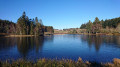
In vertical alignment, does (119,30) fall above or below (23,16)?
below

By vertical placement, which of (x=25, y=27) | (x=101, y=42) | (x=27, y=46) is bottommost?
(x=101, y=42)

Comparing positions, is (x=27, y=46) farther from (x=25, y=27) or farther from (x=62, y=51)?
(x=25, y=27)

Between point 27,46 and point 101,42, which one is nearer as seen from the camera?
point 27,46

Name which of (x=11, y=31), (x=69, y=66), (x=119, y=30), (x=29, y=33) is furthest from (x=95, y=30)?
(x=69, y=66)

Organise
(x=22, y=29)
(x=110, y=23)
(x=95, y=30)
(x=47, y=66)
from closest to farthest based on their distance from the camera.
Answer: (x=47, y=66) < (x=22, y=29) < (x=95, y=30) < (x=110, y=23)

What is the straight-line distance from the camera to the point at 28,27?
84.7 meters

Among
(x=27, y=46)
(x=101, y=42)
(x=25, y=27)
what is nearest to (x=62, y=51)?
(x=27, y=46)

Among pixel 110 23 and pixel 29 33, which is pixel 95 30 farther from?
pixel 29 33

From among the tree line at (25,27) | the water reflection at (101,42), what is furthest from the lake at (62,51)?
the tree line at (25,27)

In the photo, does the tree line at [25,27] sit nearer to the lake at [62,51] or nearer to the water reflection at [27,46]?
the water reflection at [27,46]

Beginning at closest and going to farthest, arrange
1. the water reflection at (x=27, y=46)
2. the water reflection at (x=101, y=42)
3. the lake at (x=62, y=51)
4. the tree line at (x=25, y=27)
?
the lake at (x=62, y=51) → the water reflection at (x=27, y=46) → the water reflection at (x=101, y=42) → the tree line at (x=25, y=27)

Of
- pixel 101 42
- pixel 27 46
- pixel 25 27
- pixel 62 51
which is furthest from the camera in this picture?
pixel 25 27

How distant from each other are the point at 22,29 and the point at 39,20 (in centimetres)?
1978

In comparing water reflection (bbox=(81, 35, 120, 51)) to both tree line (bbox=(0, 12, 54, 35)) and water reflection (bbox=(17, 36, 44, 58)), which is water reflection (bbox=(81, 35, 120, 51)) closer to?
water reflection (bbox=(17, 36, 44, 58))
